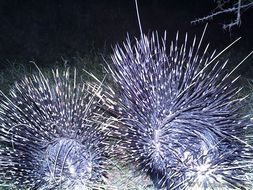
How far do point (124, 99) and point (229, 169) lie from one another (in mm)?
→ 821

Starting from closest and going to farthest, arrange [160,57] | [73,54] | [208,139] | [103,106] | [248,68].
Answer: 1. [208,139]
2. [160,57]
3. [103,106]
4. [248,68]
5. [73,54]

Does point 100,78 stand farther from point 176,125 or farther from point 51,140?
point 176,125

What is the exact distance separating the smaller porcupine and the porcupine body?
192 millimetres

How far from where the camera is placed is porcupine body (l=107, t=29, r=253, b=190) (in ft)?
8.58

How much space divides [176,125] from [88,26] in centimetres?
359

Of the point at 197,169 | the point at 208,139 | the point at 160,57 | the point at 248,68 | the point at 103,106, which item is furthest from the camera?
the point at 248,68

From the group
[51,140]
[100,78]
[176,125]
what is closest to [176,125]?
[176,125]

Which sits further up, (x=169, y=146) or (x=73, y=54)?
(x=73, y=54)

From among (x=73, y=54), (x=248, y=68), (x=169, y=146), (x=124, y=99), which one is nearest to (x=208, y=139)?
(x=169, y=146)

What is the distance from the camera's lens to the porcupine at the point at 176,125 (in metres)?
2.62

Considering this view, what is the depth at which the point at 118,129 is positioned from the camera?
303cm

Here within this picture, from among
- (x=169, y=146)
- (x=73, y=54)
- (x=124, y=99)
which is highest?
(x=73, y=54)

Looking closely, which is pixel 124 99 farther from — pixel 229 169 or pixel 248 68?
pixel 248 68

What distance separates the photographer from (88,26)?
614 cm
